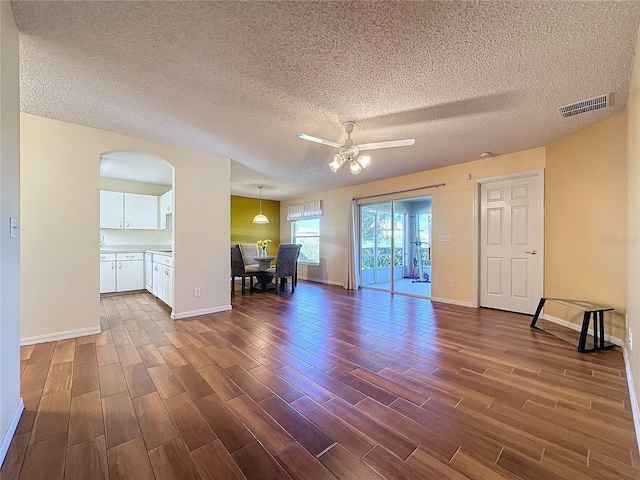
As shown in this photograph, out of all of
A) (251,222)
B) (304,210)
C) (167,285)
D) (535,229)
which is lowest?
(167,285)

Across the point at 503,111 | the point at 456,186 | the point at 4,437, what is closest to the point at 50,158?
the point at 4,437

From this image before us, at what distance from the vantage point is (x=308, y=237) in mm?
7488

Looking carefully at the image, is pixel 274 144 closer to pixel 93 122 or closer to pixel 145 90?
pixel 145 90

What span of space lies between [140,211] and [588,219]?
706 centimetres

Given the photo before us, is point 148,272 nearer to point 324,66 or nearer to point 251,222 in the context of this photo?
point 251,222

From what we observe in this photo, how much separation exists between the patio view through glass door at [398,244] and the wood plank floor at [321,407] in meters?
3.09

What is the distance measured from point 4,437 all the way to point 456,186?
208 inches

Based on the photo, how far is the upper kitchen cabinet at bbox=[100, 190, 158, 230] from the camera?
5055mm

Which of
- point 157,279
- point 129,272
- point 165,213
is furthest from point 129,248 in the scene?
point 157,279

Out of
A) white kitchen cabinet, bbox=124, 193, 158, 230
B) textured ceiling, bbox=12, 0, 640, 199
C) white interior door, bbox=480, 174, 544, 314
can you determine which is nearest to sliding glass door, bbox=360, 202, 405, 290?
white interior door, bbox=480, 174, 544, 314

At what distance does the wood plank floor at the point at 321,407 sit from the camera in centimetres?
126

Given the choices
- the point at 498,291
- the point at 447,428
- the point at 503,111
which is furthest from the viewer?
the point at 498,291

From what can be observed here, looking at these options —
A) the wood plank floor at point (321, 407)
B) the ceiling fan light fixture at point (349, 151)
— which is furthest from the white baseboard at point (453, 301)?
the ceiling fan light fixture at point (349, 151)

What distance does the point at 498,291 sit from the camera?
13.4 ft
